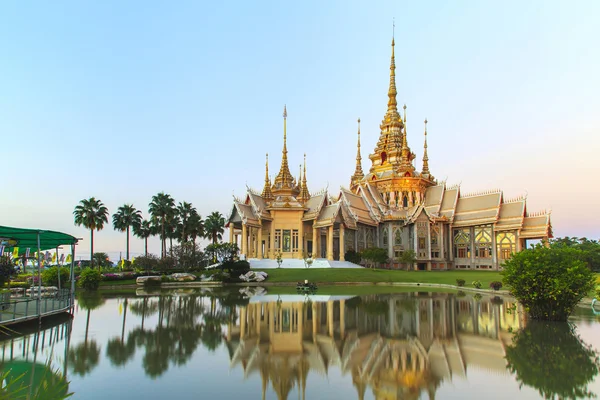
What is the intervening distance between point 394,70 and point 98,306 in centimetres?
5233

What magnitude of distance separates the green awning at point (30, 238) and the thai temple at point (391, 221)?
27.9 m

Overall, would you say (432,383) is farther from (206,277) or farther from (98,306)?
(206,277)

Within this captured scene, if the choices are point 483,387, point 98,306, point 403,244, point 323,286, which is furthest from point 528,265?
point 403,244

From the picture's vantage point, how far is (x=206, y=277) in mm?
36812

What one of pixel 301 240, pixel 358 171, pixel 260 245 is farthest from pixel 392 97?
pixel 260 245

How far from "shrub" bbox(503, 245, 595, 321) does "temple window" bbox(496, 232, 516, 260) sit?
34.5 metres

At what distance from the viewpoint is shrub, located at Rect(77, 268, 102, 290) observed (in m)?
30.2

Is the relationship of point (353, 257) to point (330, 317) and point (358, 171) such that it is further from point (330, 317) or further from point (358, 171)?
point (330, 317)

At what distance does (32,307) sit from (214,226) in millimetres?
36684

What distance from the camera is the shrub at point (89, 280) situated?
1190 inches

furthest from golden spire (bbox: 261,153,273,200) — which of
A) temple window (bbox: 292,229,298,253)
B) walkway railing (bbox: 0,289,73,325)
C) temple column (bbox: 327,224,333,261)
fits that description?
walkway railing (bbox: 0,289,73,325)

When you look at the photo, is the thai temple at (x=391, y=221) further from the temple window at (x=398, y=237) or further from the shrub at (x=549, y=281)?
the shrub at (x=549, y=281)

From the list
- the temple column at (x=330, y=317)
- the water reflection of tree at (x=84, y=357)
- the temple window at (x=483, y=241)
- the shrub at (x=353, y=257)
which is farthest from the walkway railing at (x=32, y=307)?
the temple window at (x=483, y=241)

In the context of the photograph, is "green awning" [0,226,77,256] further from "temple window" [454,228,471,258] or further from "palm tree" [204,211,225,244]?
"temple window" [454,228,471,258]
